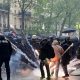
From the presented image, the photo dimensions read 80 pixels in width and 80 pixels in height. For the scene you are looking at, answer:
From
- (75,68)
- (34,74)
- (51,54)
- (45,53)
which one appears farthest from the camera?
(75,68)

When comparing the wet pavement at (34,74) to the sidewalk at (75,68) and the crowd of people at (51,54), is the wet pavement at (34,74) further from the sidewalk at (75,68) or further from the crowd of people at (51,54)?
the crowd of people at (51,54)

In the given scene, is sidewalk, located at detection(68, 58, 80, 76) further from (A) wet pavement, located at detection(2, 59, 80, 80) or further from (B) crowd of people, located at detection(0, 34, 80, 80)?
(B) crowd of people, located at detection(0, 34, 80, 80)

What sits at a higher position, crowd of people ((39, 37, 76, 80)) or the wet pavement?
crowd of people ((39, 37, 76, 80))

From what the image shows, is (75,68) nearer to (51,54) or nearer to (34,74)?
(34,74)

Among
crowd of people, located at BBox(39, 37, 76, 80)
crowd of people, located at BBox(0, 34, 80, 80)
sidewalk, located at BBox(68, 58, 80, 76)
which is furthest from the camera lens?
sidewalk, located at BBox(68, 58, 80, 76)

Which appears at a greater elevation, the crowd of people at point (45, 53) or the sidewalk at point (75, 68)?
the crowd of people at point (45, 53)

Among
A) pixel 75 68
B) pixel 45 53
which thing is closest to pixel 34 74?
pixel 45 53

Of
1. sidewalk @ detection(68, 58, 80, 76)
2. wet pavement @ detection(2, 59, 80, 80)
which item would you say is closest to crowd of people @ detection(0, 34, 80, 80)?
wet pavement @ detection(2, 59, 80, 80)

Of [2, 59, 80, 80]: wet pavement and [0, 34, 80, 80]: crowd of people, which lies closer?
[0, 34, 80, 80]: crowd of people

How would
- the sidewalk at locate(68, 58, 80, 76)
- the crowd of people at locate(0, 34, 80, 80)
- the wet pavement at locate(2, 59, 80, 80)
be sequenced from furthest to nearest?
1. the sidewalk at locate(68, 58, 80, 76)
2. the wet pavement at locate(2, 59, 80, 80)
3. the crowd of people at locate(0, 34, 80, 80)

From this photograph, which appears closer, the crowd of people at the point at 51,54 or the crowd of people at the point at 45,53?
the crowd of people at the point at 45,53

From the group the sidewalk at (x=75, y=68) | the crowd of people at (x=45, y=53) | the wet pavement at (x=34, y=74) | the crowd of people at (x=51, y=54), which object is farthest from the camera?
the sidewalk at (x=75, y=68)

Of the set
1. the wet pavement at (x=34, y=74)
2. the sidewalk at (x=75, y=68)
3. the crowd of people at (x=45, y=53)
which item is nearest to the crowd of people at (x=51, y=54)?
the crowd of people at (x=45, y=53)

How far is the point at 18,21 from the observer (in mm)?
76375
